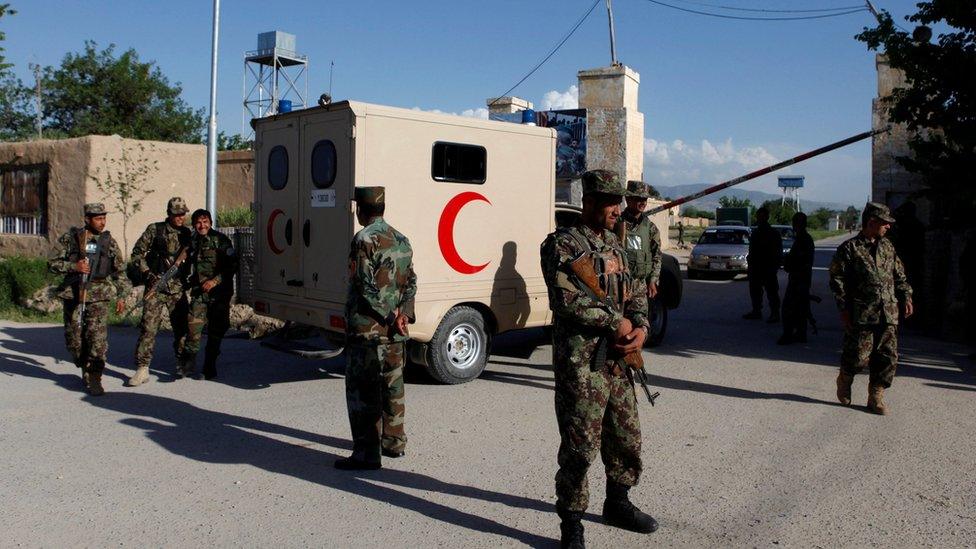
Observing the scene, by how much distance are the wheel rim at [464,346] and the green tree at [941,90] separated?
562cm

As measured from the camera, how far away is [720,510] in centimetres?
462

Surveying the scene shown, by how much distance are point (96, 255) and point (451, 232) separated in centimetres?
319

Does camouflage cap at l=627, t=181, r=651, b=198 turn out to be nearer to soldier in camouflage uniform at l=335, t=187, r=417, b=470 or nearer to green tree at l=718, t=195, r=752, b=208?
soldier in camouflage uniform at l=335, t=187, r=417, b=470

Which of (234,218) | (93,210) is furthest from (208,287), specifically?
(234,218)

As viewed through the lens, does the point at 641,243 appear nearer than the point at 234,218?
Yes

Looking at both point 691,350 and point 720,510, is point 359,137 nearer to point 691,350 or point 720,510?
point 720,510

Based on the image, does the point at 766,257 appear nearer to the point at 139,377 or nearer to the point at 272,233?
the point at 272,233

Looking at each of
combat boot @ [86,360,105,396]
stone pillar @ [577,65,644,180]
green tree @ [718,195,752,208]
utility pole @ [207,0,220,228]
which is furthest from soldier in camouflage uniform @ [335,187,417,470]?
green tree @ [718,195,752,208]

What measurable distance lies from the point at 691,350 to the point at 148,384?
6.13 meters

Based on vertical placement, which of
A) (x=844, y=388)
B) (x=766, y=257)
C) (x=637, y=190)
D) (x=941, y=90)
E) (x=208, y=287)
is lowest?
(x=844, y=388)

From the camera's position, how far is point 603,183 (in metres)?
3.98

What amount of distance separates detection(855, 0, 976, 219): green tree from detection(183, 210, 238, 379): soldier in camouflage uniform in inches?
308

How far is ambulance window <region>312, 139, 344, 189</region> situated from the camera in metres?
7.39

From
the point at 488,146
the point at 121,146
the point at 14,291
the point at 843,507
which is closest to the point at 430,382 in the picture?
the point at 488,146
